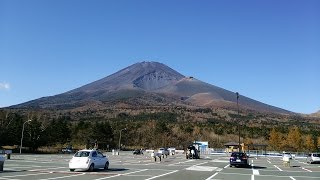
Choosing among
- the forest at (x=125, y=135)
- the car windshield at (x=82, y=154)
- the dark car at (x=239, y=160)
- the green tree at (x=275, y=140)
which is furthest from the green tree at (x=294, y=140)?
the car windshield at (x=82, y=154)

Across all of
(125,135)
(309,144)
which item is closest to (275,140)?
(309,144)

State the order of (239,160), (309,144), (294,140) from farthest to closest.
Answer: (294,140)
(309,144)
(239,160)

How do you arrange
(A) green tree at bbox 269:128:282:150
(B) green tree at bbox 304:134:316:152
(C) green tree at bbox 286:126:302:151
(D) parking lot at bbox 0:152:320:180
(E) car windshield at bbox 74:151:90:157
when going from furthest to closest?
(A) green tree at bbox 269:128:282:150
(C) green tree at bbox 286:126:302:151
(B) green tree at bbox 304:134:316:152
(E) car windshield at bbox 74:151:90:157
(D) parking lot at bbox 0:152:320:180

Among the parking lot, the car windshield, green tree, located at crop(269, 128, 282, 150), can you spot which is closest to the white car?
the car windshield

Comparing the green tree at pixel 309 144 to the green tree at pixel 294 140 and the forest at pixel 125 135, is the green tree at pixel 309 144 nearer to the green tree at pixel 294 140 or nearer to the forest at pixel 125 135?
the forest at pixel 125 135

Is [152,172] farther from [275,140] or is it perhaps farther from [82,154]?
[275,140]

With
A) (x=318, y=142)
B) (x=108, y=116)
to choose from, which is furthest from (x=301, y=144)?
(x=108, y=116)

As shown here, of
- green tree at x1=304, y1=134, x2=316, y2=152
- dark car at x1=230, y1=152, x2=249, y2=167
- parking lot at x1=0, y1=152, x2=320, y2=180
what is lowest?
parking lot at x1=0, y1=152, x2=320, y2=180

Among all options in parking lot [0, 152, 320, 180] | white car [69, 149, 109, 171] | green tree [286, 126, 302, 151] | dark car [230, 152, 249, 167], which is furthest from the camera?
green tree [286, 126, 302, 151]

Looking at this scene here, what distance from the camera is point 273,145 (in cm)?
11781

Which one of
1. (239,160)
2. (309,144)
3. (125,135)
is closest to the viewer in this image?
(239,160)

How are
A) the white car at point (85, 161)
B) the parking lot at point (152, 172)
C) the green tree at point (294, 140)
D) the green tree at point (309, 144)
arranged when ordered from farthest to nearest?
the green tree at point (294, 140)
the green tree at point (309, 144)
the white car at point (85, 161)
the parking lot at point (152, 172)

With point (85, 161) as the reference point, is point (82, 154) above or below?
above

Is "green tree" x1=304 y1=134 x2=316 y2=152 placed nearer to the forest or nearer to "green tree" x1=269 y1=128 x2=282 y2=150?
the forest
